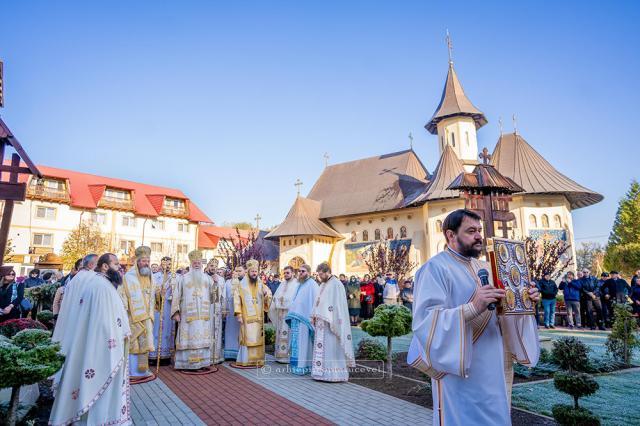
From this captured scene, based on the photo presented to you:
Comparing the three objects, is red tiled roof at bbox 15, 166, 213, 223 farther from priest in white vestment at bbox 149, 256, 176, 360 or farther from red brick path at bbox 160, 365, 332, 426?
red brick path at bbox 160, 365, 332, 426

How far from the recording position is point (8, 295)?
8.52m

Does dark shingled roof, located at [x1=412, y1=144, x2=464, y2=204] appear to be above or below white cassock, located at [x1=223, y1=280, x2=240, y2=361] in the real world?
above

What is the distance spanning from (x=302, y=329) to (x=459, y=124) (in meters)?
35.3

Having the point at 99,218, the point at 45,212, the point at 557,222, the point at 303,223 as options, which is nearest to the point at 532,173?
the point at 557,222

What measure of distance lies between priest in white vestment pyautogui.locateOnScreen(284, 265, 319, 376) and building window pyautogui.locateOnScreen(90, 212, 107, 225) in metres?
38.6

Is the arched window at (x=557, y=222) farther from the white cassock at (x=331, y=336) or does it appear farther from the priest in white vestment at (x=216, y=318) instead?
the priest in white vestment at (x=216, y=318)

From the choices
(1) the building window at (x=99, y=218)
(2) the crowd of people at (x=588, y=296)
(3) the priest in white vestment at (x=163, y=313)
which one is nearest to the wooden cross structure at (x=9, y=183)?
(3) the priest in white vestment at (x=163, y=313)

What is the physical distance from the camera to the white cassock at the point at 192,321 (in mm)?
8375

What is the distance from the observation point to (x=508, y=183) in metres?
10.2

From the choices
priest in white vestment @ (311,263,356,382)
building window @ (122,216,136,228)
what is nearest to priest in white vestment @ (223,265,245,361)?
priest in white vestment @ (311,263,356,382)

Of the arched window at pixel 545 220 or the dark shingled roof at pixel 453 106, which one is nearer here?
the arched window at pixel 545 220

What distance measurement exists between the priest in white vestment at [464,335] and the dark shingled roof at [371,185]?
3355cm

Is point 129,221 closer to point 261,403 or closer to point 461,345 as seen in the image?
point 261,403

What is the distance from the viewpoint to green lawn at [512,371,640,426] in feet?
17.5
